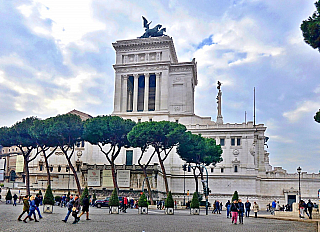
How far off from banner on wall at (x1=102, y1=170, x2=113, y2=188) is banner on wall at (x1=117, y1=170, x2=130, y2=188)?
122 centimetres

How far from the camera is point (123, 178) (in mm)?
61250

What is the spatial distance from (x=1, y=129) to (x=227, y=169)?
37.8m

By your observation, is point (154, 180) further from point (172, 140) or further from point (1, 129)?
point (1, 129)

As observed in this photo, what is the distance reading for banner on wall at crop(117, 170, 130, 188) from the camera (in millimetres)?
60972

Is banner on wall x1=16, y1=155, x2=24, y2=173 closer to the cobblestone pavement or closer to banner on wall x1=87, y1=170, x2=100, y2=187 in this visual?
banner on wall x1=87, y1=170, x2=100, y2=187

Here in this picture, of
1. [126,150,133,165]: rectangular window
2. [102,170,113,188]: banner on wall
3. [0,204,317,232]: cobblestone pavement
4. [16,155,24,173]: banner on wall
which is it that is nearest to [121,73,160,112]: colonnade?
[126,150,133,165]: rectangular window

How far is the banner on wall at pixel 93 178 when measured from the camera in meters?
61.6

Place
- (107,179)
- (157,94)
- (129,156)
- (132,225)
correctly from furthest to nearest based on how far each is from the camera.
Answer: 1. (157,94)
2. (129,156)
3. (107,179)
4. (132,225)

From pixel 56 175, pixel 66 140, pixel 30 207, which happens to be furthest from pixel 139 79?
pixel 30 207

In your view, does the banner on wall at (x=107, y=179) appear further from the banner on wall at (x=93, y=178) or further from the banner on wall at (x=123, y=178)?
the banner on wall at (x=123, y=178)

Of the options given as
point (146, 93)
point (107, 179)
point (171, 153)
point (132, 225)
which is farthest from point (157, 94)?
point (132, 225)

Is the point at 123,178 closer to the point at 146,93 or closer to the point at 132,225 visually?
the point at 146,93

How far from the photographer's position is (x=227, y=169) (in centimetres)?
7125

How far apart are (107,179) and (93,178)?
228 cm
